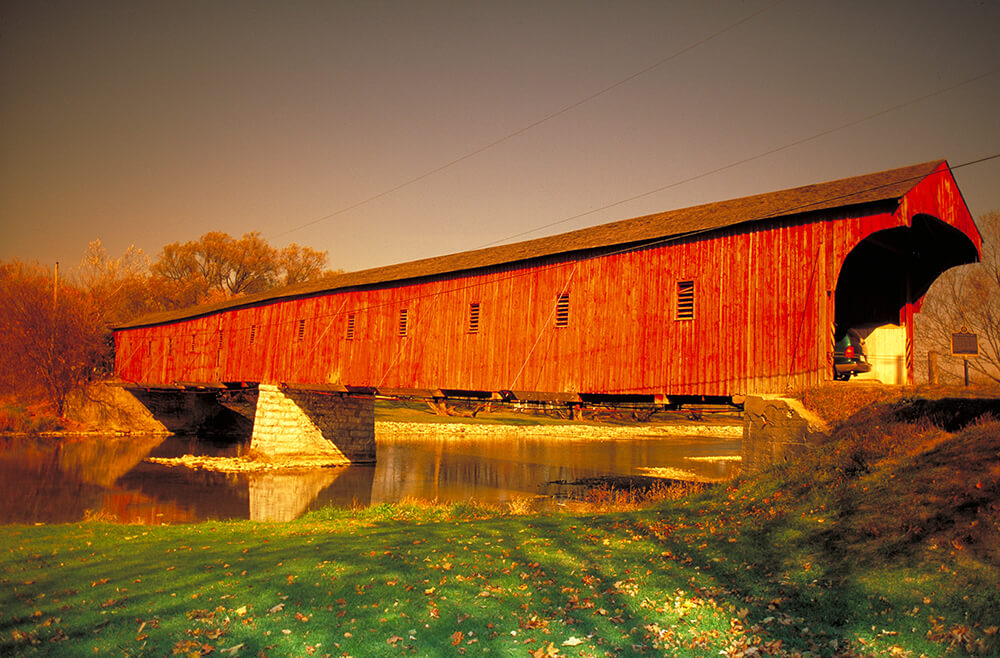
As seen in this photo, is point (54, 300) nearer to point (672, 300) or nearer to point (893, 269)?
point (672, 300)

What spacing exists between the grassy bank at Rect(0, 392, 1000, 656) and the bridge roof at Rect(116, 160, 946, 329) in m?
5.84

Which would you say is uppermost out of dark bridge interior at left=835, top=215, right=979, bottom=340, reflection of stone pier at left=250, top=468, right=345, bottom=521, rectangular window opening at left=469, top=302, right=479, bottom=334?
dark bridge interior at left=835, top=215, right=979, bottom=340

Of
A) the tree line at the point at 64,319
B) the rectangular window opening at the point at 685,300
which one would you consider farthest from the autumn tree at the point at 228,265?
the rectangular window opening at the point at 685,300

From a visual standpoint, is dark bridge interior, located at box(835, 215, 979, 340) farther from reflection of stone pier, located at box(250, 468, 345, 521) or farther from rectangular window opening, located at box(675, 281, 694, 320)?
reflection of stone pier, located at box(250, 468, 345, 521)

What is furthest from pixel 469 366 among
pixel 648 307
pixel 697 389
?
pixel 697 389

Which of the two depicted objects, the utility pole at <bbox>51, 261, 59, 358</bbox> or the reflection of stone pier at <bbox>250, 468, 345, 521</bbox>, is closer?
the reflection of stone pier at <bbox>250, 468, 345, 521</bbox>

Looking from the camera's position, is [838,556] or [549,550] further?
[549,550]

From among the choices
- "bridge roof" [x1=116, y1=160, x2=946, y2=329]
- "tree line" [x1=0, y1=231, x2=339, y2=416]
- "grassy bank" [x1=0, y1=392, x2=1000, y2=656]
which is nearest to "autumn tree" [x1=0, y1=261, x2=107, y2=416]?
"tree line" [x1=0, y1=231, x2=339, y2=416]

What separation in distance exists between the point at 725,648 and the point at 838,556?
2247 millimetres

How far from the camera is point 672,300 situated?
15.4m

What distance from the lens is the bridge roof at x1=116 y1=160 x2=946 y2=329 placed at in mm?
13226

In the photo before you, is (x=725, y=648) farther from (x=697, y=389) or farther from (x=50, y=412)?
(x=50, y=412)

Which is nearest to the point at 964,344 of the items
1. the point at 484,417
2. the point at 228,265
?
the point at 484,417

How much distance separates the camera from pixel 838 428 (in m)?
10.8
